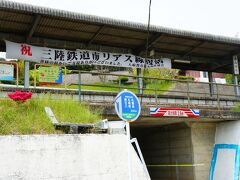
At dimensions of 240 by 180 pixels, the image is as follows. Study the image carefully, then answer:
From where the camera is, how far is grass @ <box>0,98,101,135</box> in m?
6.77

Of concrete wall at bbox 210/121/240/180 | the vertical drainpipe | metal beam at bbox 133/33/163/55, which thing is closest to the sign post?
concrete wall at bbox 210/121/240/180

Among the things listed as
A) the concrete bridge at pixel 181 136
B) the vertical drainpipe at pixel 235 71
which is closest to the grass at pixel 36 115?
the concrete bridge at pixel 181 136

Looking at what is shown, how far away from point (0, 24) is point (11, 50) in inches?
36.6

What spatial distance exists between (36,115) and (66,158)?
1436 mm

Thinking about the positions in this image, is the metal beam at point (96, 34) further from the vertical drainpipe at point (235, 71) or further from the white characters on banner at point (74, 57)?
the vertical drainpipe at point (235, 71)

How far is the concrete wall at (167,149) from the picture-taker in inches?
469

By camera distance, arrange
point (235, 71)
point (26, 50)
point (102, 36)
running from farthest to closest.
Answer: point (235, 71)
point (102, 36)
point (26, 50)

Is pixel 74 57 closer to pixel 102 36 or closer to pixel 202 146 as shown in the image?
pixel 102 36

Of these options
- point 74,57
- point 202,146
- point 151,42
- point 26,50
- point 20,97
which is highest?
point 151,42

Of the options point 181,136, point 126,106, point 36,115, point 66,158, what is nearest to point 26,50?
point 36,115

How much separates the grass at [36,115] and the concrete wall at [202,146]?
4666 millimetres

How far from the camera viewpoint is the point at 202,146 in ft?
39.0

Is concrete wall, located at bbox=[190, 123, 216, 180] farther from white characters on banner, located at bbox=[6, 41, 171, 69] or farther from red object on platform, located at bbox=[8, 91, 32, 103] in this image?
red object on platform, located at bbox=[8, 91, 32, 103]

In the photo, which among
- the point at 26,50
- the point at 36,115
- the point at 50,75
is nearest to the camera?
the point at 36,115
